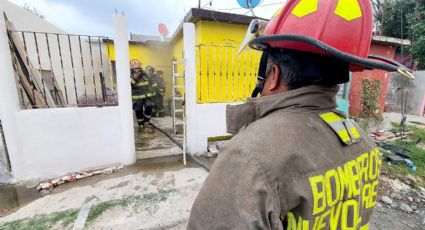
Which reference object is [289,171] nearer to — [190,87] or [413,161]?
[190,87]

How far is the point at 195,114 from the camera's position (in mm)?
4363

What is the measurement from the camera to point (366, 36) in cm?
79

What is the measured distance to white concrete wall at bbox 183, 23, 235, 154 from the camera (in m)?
3.99

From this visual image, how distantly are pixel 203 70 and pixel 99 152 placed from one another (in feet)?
9.19

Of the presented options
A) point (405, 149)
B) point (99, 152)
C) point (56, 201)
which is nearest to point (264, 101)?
point (56, 201)

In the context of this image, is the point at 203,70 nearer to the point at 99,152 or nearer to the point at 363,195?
the point at 99,152

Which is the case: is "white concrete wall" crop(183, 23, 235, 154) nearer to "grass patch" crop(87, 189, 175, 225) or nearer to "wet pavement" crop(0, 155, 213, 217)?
"wet pavement" crop(0, 155, 213, 217)

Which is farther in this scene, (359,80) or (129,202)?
(359,80)

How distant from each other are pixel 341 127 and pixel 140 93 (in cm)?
569

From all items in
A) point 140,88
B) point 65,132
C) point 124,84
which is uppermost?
point 124,84

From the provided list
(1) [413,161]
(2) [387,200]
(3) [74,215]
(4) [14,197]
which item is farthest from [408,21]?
(4) [14,197]

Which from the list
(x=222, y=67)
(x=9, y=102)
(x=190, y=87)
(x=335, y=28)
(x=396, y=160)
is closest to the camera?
(x=335, y=28)

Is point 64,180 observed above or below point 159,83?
below

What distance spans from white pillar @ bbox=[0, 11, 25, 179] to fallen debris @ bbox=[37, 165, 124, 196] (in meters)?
0.49
